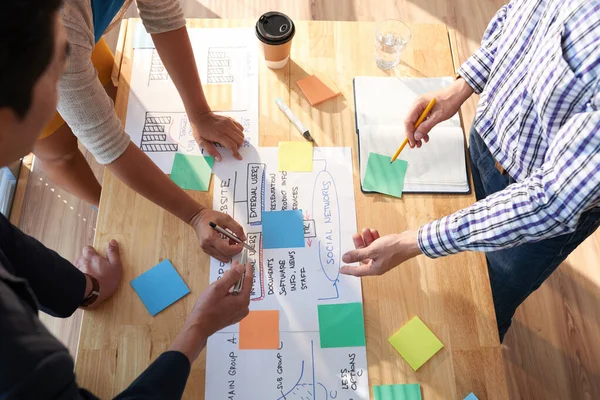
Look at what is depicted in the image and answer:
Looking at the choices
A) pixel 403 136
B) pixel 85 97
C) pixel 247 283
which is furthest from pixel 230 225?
pixel 403 136

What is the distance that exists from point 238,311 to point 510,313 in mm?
807

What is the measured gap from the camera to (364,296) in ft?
3.03

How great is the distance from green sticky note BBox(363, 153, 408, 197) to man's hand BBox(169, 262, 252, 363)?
0.36 m

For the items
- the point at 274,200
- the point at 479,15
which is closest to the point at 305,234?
the point at 274,200

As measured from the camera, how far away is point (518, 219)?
2.57 feet

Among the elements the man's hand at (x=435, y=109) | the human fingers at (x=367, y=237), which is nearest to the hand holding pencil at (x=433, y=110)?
the man's hand at (x=435, y=109)

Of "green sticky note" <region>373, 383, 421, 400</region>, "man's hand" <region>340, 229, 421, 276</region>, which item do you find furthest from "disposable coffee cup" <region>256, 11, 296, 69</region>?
"green sticky note" <region>373, 383, 421, 400</region>

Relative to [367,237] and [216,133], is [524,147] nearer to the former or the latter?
[367,237]

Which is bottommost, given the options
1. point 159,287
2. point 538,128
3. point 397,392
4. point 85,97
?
point 397,392

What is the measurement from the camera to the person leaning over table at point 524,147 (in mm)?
732

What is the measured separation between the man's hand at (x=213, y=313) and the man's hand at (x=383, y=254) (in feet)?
0.70

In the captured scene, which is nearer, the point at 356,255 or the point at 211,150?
the point at 356,255

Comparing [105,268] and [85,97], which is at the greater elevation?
[85,97]

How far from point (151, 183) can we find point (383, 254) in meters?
0.49
